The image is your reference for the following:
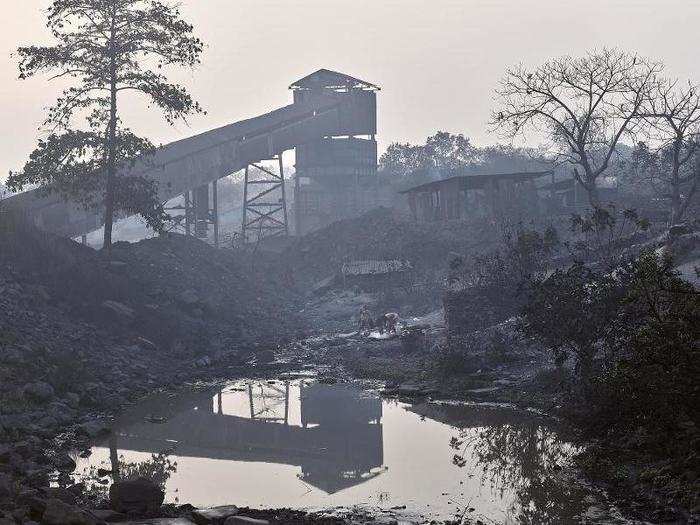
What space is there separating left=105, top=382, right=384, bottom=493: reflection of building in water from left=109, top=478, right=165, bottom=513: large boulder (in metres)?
1.87

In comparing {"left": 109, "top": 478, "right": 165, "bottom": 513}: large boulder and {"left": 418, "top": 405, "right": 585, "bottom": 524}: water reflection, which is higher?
{"left": 109, "top": 478, "right": 165, "bottom": 513}: large boulder

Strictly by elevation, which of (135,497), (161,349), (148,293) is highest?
(148,293)

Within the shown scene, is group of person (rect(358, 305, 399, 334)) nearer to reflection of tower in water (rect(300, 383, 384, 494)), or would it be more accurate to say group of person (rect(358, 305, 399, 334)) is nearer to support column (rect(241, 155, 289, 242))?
reflection of tower in water (rect(300, 383, 384, 494))

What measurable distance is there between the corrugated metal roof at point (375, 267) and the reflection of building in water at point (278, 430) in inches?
499

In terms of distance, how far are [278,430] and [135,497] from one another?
424 centimetres

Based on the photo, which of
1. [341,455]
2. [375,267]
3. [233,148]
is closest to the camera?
[341,455]

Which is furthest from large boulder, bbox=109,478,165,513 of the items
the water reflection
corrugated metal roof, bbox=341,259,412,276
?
corrugated metal roof, bbox=341,259,412,276

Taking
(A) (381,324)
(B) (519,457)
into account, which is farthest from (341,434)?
(A) (381,324)

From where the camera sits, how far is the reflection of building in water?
9.34m

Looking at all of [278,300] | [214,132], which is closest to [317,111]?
[214,132]

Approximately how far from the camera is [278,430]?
1109 centimetres

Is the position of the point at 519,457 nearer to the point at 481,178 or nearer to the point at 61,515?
the point at 61,515

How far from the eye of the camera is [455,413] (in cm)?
1137

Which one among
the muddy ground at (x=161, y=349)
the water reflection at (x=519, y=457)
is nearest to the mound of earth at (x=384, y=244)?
the muddy ground at (x=161, y=349)
